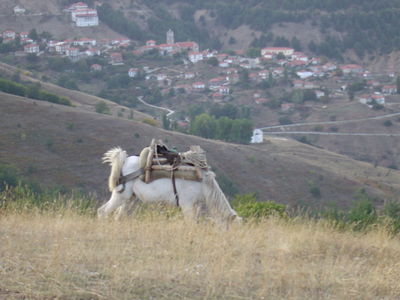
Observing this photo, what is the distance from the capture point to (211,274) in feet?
14.6

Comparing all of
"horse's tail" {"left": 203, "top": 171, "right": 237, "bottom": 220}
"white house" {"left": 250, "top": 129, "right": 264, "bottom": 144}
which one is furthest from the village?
"horse's tail" {"left": 203, "top": 171, "right": 237, "bottom": 220}

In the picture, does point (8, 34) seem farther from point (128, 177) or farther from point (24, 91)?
point (128, 177)

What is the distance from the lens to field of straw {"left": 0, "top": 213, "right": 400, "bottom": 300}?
419 cm

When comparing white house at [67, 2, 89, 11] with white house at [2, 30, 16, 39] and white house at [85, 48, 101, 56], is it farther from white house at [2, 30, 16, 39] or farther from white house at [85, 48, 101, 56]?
white house at [2, 30, 16, 39]

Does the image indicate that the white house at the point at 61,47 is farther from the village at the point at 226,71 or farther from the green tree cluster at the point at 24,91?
the green tree cluster at the point at 24,91

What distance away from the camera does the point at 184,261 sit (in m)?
4.78

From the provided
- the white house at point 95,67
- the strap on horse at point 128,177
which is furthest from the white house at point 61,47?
the strap on horse at point 128,177

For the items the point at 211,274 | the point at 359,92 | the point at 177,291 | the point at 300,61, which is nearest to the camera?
the point at 177,291

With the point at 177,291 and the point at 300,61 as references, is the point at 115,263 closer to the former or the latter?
the point at 177,291

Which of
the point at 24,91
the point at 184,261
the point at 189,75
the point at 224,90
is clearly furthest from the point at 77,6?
the point at 184,261

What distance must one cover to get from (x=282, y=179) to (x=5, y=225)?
1371 inches

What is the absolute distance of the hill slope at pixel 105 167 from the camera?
103ft

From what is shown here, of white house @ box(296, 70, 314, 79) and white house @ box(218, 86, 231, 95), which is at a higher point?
white house @ box(296, 70, 314, 79)

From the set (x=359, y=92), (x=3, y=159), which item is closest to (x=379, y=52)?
(x=359, y=92)
